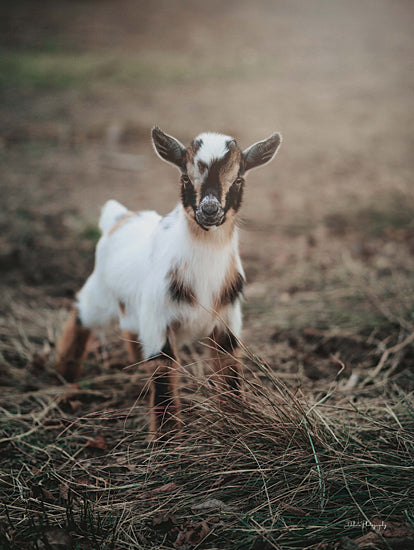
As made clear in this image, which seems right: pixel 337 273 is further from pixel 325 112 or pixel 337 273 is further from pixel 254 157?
pixel 325 112

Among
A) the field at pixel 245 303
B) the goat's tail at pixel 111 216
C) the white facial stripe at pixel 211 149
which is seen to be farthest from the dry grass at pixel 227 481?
the goat's tail at pixel 111 216

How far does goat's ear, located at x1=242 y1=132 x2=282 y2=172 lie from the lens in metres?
2.50

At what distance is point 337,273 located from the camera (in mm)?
4383

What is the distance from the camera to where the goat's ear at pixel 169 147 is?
246cm

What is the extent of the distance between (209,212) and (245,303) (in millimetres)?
2035

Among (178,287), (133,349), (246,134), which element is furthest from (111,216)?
(246,134)

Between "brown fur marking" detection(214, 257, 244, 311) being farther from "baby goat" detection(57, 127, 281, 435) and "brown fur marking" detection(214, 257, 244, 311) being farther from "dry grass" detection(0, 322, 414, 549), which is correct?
"dry grass" detection(0, 322, 414, 549)

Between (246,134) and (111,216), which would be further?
(246,134)

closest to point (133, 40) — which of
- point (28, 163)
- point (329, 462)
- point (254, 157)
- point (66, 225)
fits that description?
point (28, 163)

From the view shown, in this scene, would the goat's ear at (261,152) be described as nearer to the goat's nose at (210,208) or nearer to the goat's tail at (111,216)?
the goat's nose at (210,208)

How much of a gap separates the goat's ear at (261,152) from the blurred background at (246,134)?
141 cm

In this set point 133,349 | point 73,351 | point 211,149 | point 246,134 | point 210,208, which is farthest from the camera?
point 246,134

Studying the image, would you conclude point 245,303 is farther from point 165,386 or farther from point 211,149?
point 211,149

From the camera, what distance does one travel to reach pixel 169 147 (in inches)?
98.0
